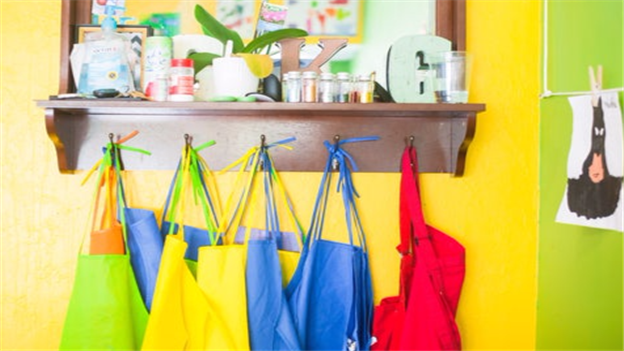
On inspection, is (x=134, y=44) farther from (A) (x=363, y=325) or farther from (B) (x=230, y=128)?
(A) (x=363, y=325)

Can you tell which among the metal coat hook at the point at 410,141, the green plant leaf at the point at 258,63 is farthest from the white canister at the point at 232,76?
the metal coat hook at the point at 410,141

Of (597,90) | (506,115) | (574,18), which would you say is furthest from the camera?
(506,115)

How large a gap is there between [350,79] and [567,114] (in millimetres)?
454

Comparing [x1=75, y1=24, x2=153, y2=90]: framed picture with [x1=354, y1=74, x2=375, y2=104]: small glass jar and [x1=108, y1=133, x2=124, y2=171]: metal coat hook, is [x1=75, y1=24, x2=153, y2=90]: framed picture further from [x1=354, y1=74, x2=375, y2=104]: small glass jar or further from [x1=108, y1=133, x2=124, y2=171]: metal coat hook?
[x1=354, y1=74, x2=375, y2=104]: small glass jar

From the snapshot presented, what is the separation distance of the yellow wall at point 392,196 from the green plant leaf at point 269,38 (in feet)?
0.92

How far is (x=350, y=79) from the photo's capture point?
4.61ft

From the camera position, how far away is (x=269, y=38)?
141cm

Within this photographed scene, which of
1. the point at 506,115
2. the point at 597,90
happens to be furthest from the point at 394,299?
the point at 597,90

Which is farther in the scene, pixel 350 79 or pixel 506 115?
pixel 506 115

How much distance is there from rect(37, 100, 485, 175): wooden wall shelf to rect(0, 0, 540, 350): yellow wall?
36 millimetres

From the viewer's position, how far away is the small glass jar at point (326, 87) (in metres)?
1.39

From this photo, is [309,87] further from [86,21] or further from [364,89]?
[86,21]

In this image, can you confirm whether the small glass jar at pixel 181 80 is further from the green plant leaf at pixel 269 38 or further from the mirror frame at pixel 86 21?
the mirror frame at pixel 86 21

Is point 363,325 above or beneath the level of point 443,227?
beneath
